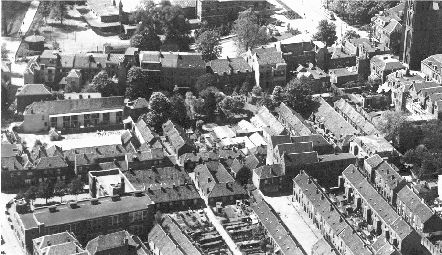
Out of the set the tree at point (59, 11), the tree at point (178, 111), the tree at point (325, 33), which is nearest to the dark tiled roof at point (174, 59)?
the tree at point (178, 111)

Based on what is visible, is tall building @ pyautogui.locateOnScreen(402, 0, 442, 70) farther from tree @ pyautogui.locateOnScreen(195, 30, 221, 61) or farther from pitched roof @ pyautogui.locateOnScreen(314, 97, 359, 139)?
tree @ pyautogui.locateOnScreen(195, 30, 221, 61)

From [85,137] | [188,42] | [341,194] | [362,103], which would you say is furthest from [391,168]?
[188,42]

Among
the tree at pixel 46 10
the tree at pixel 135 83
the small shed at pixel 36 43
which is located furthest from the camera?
the tree at pixel 46 10

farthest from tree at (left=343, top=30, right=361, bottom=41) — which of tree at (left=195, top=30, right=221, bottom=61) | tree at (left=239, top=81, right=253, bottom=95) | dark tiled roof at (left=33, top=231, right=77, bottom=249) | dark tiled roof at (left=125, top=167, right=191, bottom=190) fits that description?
dark tiled roof at (left=33, top=231, right=77, bottom=249)

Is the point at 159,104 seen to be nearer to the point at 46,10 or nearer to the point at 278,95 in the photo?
the point at 278,95

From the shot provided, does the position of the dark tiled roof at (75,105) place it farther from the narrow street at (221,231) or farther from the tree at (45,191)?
the narrow street at (221,231)

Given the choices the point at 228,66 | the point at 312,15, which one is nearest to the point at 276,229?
the point at 228,66

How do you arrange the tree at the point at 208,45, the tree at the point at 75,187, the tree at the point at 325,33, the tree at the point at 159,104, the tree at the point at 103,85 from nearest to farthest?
the tree at the point at 75,187
the tree at the point at 159,104
the tree at the point at 103,85
the tree at the point at 208,45
the tree at the point at 325,33

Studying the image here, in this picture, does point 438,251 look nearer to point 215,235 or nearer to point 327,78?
point 215,235
